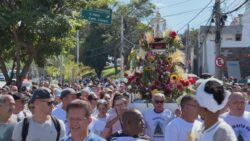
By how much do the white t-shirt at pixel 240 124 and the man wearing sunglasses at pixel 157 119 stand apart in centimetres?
175

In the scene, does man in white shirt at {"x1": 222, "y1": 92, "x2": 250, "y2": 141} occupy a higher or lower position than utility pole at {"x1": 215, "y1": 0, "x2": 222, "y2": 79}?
lower

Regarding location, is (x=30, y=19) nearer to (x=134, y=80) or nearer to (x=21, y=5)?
(x=21, y=5)

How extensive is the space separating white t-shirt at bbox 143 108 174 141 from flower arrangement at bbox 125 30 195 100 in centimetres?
165

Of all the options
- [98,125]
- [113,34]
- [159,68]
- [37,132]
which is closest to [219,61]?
[159,68]

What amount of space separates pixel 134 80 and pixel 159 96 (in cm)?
222

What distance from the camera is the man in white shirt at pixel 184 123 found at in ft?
22.0

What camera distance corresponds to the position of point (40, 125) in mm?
6152

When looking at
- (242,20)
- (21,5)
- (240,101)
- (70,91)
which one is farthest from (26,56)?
(242,20)

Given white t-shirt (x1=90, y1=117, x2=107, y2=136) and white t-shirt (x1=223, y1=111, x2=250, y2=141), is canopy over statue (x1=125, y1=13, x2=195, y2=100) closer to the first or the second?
white t-shirt (x1=90, y1=117, x2=107, y2=136)

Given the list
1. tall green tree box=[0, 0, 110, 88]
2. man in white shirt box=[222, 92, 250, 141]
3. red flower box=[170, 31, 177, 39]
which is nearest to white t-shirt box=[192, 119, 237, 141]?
man in white shirt box=[222, 92, 250, 141]

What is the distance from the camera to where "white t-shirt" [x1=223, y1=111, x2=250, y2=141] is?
673cm

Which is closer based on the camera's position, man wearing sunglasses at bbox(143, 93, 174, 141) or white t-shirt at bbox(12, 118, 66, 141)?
white t-shirt at bbox(12, 118, 66, 141)

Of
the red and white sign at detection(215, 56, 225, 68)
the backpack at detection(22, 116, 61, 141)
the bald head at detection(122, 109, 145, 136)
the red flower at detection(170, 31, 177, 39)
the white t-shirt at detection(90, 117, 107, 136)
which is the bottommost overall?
the white t-shirt at detection(90, 117, 107, 136)

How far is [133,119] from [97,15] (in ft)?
66.5
